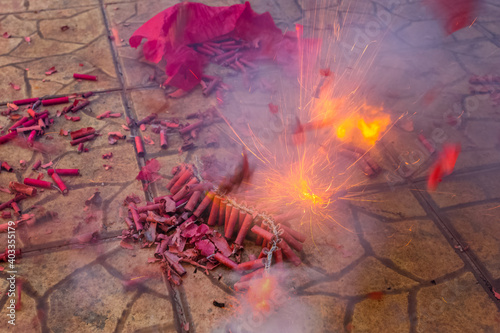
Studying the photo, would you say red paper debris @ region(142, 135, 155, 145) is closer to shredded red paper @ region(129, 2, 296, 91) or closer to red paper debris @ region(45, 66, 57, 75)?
shredded red paper @ region(129, 2, 296, 91)

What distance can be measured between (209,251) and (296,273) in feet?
2.53

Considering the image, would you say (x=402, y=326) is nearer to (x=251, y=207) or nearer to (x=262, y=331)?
(x=262, y=331)

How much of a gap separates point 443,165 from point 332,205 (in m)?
1.51

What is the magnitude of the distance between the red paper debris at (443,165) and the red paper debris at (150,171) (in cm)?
294

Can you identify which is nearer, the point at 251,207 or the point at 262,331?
the point at 262,331

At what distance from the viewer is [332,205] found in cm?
377

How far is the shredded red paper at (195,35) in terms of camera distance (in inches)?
201

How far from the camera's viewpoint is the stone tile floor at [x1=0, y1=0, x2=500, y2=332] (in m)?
2.92

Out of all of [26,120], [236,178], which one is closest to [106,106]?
[26,120]

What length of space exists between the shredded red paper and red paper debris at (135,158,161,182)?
56.4 inches

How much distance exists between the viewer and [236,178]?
3852 millimetres

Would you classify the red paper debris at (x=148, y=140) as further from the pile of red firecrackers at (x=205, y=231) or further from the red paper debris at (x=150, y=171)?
the pile of red firecrackers at (x=205, y=231)

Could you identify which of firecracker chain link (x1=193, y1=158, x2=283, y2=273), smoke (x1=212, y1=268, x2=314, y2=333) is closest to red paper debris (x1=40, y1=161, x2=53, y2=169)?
firecracker chain link (x1=193, y1=158, x2=283, y2=273)

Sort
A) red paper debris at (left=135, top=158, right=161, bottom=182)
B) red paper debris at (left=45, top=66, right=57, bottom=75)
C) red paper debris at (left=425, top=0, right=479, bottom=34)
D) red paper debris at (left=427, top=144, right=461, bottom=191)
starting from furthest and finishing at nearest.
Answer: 1. red paper debris at (left=425, top=0, right=479, bottom=34)
2. red paper debris at (left=45, top=66, right=57, bottom=75)
3. red paper debris at (left=427, top=144, right=461, bottom=191)
4. red paper debris at (left=135, top=158, right=161, bottom=182)
